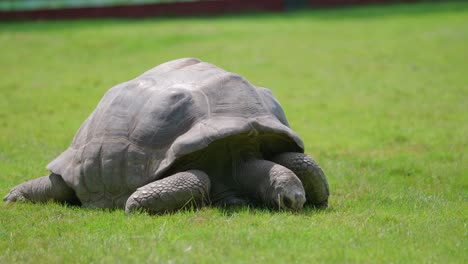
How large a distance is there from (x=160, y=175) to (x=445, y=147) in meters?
4.62

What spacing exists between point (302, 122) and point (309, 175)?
5515mm

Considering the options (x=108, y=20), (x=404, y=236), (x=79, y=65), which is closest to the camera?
(x=404, y=236)

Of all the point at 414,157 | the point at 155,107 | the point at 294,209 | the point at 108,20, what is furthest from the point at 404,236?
the point at 108,20

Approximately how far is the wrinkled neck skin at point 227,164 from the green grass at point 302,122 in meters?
0.26

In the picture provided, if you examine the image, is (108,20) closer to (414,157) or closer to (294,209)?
(414,157)

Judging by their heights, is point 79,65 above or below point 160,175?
below

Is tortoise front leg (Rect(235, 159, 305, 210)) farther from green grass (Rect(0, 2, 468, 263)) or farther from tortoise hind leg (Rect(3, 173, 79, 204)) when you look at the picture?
tortoise hind leg (Rect(3, 173, 79, 204))

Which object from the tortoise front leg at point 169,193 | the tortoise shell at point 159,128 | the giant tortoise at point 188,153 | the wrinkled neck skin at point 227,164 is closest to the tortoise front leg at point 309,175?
the giant tortoise at point 188,153

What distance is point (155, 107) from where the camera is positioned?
586 centimetres

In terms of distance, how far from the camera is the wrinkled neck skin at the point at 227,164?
577cm

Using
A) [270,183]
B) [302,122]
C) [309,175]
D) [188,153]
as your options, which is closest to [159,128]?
[188,153]

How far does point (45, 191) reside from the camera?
20.6 feet

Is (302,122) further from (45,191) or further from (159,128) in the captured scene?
(159,128)

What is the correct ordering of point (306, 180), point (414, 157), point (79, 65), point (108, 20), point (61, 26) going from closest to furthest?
point (306, 180)
point (414, 157)
point (79, 65)
point (61, 26)
point (108, 20)
